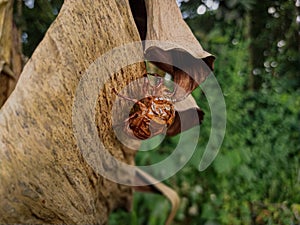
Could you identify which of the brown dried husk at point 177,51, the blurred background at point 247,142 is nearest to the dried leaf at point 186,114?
the brown dried husk at point 177,51

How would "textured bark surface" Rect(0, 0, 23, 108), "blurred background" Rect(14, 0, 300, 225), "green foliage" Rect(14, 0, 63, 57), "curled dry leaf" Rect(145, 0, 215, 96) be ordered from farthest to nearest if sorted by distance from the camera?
"blurred background" Rect(14, 0, 300, 225) < "green foliage" Rect(14, 0, 63, 57) < "textured bark surface" Rect(0, 0, 23, 108) < "curled dry leaf" Rect(145, 0, 215, 96)

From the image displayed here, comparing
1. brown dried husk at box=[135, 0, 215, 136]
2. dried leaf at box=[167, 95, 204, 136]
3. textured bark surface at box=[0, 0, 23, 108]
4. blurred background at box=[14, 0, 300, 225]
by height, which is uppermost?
textured bark surface at box=[0, 0, 23, 108]

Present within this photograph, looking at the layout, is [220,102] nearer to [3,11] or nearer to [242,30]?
[242,30]

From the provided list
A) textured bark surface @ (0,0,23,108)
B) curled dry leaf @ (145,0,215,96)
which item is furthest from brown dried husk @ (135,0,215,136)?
textured bark surface @ (0,0,23,108)

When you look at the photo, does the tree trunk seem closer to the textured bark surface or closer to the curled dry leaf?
the curled dry leaf

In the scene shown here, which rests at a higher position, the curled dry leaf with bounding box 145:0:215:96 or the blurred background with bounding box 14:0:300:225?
the curled dry leaf with bounding box 145:0:215:96

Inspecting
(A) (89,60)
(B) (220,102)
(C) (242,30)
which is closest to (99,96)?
(A) (89,60)

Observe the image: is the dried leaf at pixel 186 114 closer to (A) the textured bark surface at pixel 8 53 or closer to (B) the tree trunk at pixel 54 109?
(B) the tree trunk at pixel 54 109
